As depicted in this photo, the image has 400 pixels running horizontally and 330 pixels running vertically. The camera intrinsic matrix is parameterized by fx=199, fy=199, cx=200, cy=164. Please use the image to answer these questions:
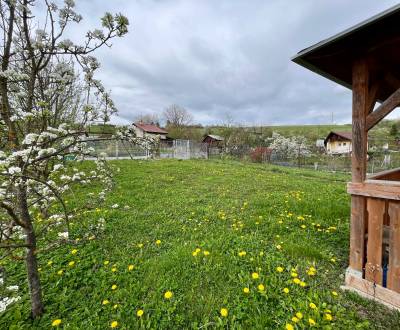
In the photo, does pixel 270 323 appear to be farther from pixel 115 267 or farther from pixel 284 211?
pixel 284 211

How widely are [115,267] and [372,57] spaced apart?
3613 mm

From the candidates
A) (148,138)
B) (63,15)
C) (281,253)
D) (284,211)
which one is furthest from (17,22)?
(284,211)

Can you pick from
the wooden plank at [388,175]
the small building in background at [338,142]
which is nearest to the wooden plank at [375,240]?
the wooden plank at [388,175]

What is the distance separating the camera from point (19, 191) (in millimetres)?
1678

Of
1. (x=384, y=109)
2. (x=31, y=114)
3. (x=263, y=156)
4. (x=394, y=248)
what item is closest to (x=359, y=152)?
(x=384, y=109)

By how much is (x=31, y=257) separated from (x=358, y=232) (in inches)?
125

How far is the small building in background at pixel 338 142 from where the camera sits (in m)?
34.2

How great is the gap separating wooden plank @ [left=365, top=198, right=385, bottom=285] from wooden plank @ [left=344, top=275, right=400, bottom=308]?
6cm

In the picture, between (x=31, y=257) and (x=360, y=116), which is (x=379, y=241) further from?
(x=31, y=257)

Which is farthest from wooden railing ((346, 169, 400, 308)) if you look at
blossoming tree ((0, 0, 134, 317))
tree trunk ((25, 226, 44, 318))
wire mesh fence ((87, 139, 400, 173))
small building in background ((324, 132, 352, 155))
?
small building in background ((324, 132, 352, 155))

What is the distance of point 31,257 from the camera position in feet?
5.74

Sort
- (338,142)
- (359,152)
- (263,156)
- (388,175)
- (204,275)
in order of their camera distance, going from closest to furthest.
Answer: (359,152) → (204,275) → (388,175) → (263,156) → (338,142)

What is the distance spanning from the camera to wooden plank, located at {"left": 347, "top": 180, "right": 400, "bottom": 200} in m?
1.79

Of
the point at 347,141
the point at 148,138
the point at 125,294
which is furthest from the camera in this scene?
the point at 347,141
